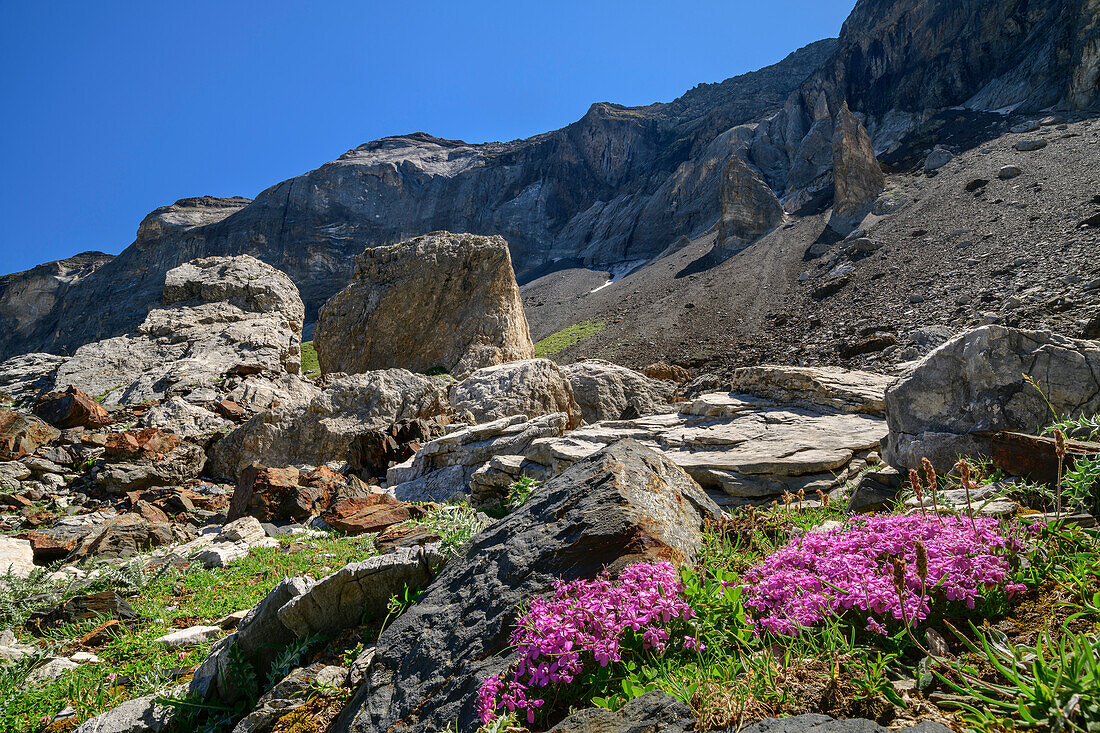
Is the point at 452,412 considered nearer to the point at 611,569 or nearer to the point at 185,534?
the point at 185,534

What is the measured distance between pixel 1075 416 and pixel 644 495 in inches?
142

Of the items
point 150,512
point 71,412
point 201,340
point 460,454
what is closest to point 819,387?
point 460,454

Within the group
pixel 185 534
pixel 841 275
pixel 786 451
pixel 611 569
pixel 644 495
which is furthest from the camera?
pixel 841 275

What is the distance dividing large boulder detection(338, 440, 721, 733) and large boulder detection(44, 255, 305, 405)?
44.4 feet

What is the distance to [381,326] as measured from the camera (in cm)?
1872

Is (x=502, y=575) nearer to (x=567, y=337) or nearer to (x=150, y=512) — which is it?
(x=150, y=512)

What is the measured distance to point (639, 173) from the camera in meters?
119

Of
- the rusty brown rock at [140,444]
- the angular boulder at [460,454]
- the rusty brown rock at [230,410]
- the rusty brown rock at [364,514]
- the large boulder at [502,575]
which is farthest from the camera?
the rusty brown rock at [230,410]

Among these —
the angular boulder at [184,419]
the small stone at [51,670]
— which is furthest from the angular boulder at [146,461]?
the small stone at [51,670]

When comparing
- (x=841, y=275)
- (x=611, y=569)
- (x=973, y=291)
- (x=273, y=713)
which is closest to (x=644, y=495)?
(x=611, y=569)

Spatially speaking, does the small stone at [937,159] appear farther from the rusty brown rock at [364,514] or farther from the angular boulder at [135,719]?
the angular boulder at [135,719]

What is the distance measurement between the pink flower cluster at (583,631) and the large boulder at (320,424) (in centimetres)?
931

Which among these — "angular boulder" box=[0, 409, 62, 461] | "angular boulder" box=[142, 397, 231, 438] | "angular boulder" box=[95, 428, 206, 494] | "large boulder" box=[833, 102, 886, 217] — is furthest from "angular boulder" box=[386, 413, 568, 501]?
"large boulder" box=[833, 102, 886, 217]

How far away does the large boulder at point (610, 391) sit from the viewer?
555 inches
